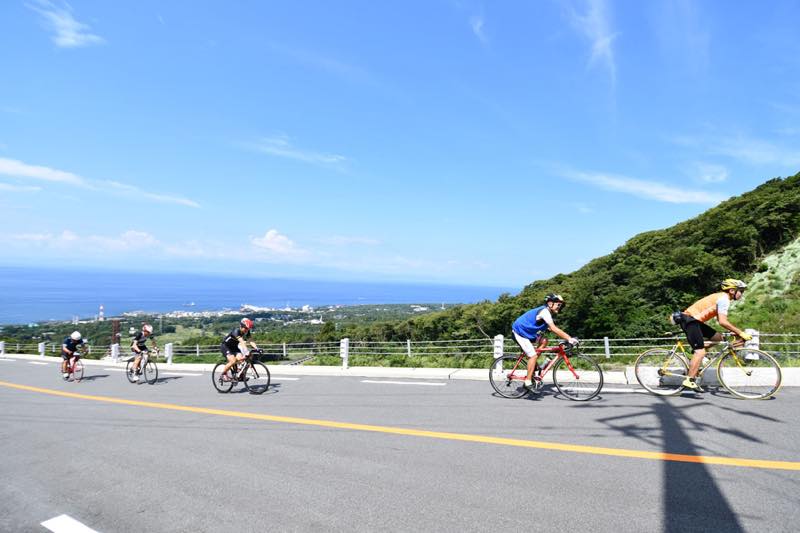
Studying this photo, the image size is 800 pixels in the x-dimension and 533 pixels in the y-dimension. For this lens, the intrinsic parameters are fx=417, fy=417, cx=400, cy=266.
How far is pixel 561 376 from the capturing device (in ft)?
24.7

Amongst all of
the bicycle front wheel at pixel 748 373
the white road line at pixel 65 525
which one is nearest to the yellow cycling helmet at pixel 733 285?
the bicycle front wheel at pixel 748 373

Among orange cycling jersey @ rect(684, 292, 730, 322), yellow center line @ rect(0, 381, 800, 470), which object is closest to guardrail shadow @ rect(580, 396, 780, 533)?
yellow center line @ rect(0, 381, 800, 470)

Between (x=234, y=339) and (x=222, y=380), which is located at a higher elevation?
(x=234, y=339)

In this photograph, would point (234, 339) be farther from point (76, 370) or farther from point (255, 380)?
point (76, 370)

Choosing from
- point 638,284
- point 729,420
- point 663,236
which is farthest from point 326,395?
point 663,236

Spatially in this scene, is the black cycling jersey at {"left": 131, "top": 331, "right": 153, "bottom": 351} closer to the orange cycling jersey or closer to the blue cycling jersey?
the blue cycling jersey

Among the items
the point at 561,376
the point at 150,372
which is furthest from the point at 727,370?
the point at 150,372

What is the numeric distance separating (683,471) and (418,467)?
104 inches

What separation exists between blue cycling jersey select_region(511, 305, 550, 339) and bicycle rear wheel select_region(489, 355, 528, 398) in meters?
0.54

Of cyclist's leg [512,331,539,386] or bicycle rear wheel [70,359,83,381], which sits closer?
cyclist's leg [512,331,539,386]

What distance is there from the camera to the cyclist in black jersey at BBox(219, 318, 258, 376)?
32.0 ft

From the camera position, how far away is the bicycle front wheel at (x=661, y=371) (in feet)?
23.6

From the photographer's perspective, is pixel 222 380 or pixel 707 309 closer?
pixel 707 309

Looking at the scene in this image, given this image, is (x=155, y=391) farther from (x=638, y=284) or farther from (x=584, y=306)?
(x=638, y=284)
